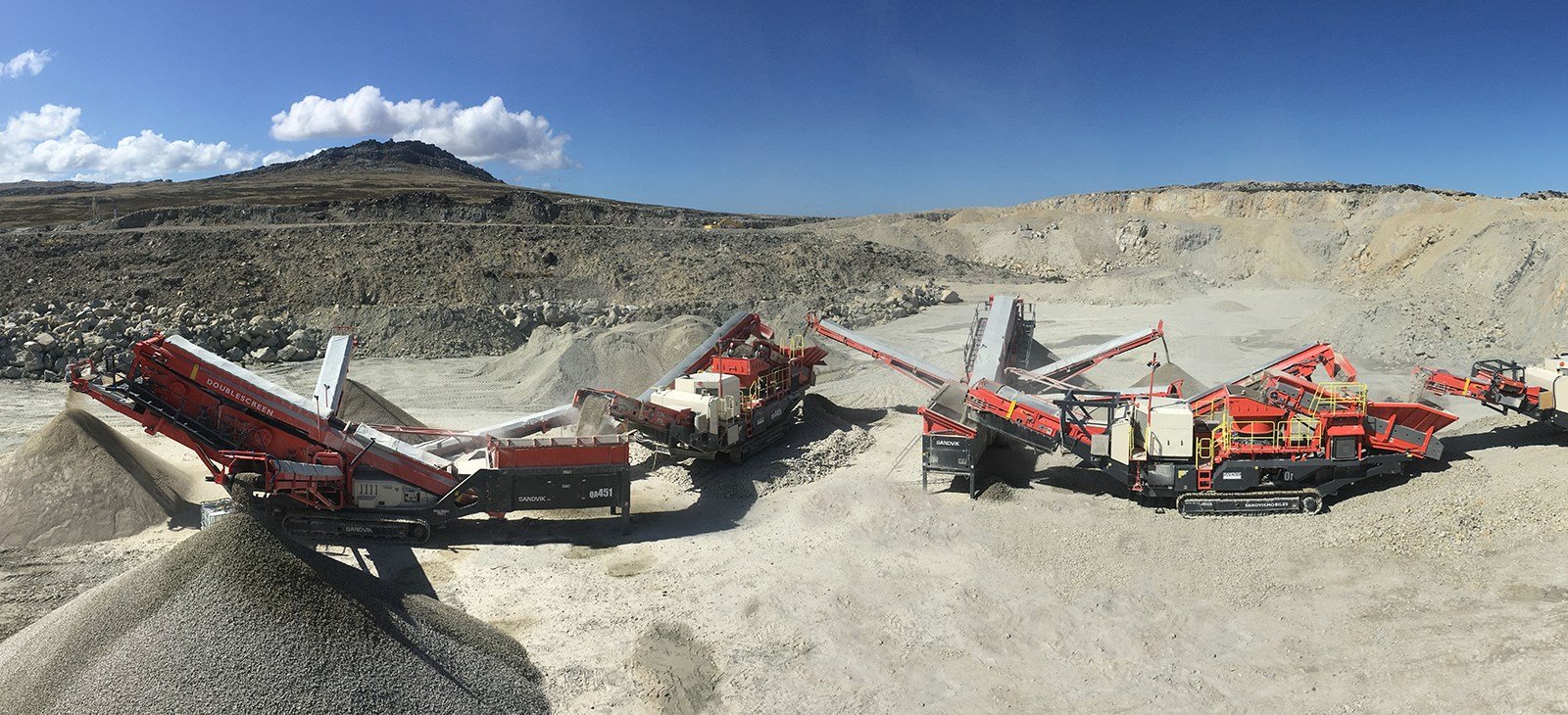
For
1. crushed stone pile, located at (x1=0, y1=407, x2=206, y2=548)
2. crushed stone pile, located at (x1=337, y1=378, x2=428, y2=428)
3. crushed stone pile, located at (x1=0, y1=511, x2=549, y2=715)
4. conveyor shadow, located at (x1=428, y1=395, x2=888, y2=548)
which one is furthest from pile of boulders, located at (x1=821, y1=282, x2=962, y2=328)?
crushed stone pile, located at (x1=0, y1=511, x2=549, y2=715)

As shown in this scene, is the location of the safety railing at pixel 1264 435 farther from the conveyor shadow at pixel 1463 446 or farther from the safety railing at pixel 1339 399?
the conveyor shadow at pixel 1463 446

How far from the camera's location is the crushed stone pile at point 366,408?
1502cm

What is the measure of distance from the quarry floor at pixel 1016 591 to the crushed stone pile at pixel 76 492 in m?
0.34

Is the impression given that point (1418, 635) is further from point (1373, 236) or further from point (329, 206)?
point (329, 206)

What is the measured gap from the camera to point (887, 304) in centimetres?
3547

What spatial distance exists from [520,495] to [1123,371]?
50.3 feet

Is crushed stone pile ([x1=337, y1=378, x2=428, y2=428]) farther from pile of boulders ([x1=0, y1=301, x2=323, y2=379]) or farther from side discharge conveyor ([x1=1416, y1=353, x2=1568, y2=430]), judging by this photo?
side discharge conveyor ([x1=1416, y1=353, x2=1568, y2=430])

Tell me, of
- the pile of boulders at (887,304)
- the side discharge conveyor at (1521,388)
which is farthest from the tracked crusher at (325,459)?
the pile of boulders at (887,304)

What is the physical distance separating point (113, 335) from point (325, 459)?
16976 millimetres

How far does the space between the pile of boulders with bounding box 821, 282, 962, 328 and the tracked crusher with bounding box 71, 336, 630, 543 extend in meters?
19.4

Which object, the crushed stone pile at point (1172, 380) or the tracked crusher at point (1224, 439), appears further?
the crushed stone pile at point (1172, 380)

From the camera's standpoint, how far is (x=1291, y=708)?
7410mm

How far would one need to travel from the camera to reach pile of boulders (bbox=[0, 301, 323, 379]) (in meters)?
21.9

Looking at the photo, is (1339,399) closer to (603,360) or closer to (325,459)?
(325,459)
